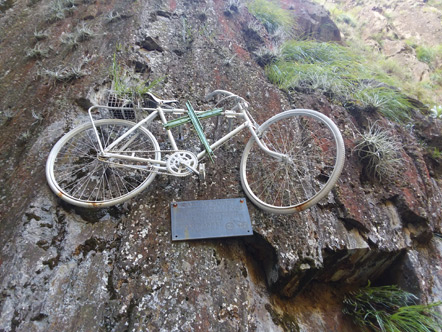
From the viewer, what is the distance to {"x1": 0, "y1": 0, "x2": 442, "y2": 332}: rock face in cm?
253

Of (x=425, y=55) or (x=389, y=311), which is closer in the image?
(x=389, y=311)

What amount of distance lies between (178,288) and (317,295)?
1905mm

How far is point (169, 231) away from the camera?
9.79ft

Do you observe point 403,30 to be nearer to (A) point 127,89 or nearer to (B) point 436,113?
(B) point 436,113

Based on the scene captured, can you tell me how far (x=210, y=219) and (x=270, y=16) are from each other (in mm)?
6598

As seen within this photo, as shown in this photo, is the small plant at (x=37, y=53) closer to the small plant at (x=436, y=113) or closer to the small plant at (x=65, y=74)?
the small plant at (x=65, y=74)

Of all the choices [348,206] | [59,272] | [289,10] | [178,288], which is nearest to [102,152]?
[59,272]

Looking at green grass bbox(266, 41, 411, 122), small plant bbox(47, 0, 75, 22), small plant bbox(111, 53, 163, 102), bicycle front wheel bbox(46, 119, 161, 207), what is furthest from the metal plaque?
small plant bbox(47, 0, 75, 22)

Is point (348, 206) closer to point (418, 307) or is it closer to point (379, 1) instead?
point (418, 307)

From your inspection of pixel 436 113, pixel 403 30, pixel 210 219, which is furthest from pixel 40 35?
pixel 403 30

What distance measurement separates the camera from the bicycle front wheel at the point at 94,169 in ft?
9.75

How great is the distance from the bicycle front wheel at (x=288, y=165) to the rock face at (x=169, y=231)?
0.23 m

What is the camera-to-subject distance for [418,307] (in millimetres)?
3033

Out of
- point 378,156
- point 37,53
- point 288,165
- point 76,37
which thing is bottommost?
point 378,156
